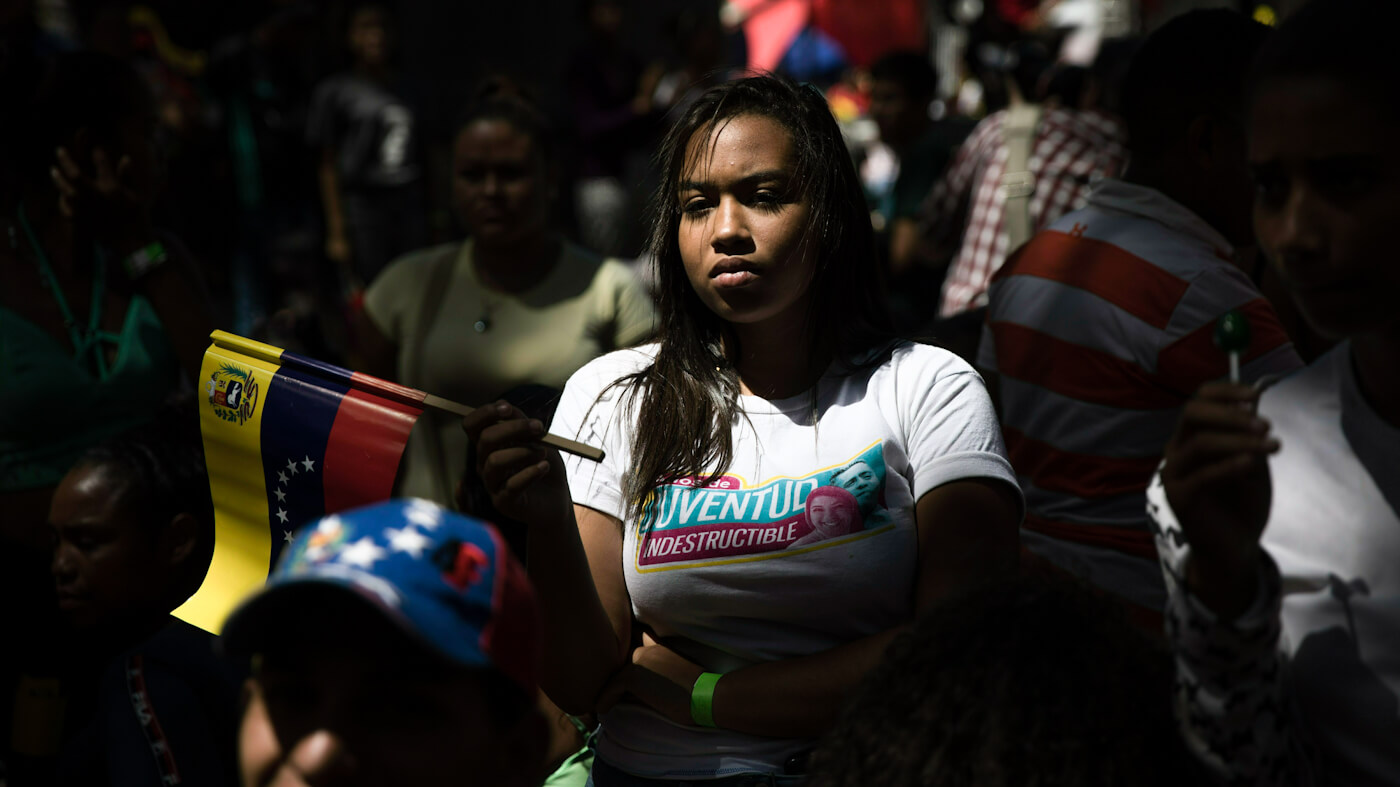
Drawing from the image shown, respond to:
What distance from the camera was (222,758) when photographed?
2434 millimetres

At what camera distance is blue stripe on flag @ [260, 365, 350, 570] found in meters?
2.40

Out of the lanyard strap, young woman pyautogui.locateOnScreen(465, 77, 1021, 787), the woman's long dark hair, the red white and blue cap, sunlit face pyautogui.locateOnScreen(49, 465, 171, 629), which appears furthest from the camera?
the lanyard strap

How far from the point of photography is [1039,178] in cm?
454

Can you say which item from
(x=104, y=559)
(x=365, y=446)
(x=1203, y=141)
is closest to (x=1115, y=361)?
(x=1203, y=141)

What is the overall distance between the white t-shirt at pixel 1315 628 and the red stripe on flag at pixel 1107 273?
1142 millimetres

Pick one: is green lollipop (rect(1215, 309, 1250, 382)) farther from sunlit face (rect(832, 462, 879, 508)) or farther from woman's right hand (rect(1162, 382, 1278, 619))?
sunlit face (rect(832, 462, 879, 508))

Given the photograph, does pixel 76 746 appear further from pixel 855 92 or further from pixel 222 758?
pixel 855 92

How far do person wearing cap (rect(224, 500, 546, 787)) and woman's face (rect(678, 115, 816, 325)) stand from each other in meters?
0.95

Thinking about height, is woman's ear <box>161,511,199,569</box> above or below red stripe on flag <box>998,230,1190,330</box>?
below

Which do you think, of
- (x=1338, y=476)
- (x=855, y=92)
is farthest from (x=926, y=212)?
(x=855, y=92)

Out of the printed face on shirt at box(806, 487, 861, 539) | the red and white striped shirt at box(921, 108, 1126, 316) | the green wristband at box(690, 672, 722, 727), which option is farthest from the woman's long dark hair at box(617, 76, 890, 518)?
the red and white striped shirt at box(921, 108, 1126, 316)

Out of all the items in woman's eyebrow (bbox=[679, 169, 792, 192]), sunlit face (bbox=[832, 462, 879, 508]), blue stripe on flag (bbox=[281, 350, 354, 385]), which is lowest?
sunlit face (bbox=[832, 462, 879, 508])

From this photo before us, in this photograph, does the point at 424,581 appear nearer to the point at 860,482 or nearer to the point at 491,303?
the point at 860,482

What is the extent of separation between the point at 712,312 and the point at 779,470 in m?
0.48
